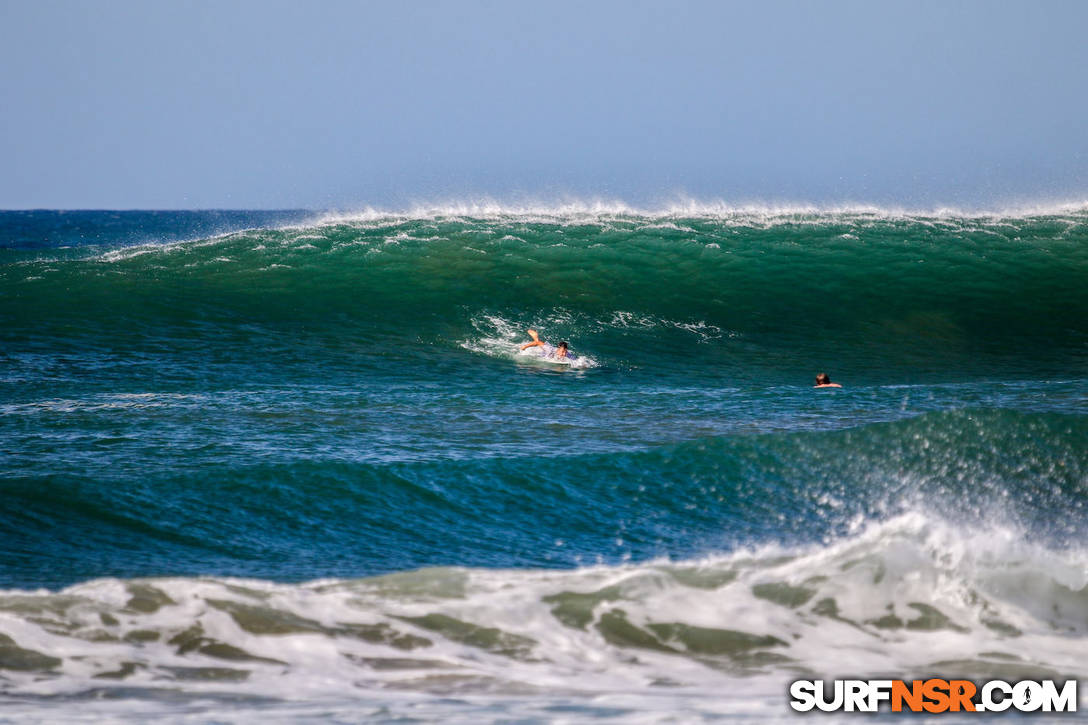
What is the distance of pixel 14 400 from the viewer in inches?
477

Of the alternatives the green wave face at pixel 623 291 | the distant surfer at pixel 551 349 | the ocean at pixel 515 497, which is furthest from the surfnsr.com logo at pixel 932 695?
the distant surfer at pixel 551 349

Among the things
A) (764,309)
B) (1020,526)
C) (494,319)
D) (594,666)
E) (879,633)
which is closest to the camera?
(594,666)

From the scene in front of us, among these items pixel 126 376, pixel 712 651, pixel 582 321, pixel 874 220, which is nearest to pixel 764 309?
pixel 582 321

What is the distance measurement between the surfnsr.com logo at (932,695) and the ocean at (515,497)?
16 cm

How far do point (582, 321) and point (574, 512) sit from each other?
1004cm

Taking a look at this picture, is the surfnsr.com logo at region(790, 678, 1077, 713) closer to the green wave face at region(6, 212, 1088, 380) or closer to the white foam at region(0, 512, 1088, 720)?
the white foam at region(0, 512, 1088, 720)

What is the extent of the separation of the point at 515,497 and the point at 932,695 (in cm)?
434

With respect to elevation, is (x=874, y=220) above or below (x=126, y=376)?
above

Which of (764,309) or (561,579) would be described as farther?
(764,309)

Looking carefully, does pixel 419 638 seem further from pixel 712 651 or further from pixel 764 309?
pixel 764 309

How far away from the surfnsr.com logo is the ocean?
0.16m

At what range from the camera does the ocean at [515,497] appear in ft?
18.6

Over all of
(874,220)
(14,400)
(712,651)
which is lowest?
(712,651)

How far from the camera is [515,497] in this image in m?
8.91
